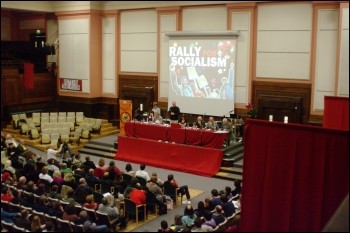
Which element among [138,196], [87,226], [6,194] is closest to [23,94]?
[6,194]

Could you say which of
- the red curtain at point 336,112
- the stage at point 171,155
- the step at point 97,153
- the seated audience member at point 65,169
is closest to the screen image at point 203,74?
the stage at point 171,155

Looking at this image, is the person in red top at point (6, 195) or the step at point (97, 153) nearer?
the person in red top at point (6, 195)

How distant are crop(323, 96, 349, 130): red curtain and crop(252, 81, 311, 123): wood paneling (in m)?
9.11

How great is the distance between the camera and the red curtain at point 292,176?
5.46 meters

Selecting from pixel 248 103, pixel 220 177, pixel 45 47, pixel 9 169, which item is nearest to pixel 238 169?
pixel 220 177

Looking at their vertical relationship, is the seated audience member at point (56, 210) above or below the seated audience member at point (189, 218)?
A: above

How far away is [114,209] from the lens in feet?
31.7

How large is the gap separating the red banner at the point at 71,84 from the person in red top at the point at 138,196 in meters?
12.2

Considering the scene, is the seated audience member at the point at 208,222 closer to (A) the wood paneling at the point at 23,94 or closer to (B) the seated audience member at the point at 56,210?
(B) the seated audience member at the point at 56,210

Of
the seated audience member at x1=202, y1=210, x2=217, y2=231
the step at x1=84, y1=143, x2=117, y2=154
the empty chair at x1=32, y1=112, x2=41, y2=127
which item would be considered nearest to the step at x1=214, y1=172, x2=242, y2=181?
the step at x1=84, y1=143, x2=117, y2=154

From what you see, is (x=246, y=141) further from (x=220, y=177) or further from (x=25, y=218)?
(x=220, y=177)

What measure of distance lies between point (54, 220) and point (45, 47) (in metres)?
15.0

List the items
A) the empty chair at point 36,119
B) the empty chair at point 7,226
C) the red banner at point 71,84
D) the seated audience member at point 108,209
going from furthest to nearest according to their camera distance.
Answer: the red banner at point 71,84 < the empty chair at point 36,119 < the seated audience member at point 108,209 < the empty chair at point 7,226

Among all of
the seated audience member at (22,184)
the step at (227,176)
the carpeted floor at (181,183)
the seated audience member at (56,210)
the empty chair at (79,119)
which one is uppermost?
the empty chair at (79,119)
